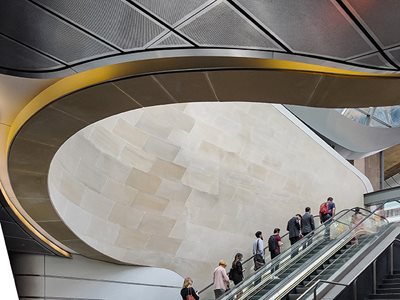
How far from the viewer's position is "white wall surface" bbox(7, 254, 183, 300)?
50.0ft

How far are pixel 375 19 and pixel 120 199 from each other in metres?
10.2

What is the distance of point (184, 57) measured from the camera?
18.6 ft

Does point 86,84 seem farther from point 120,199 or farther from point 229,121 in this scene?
point 229,121

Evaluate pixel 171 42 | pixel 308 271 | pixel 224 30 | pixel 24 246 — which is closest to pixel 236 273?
pixel 308 271

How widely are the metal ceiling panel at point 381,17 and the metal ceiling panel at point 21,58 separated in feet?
10.3

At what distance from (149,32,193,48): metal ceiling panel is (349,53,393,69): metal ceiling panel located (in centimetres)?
178

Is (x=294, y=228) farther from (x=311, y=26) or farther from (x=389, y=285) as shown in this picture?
(x=311, y=26)

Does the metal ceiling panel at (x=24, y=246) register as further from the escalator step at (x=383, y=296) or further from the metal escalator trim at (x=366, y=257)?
the escalator step at (x=383, y=296)

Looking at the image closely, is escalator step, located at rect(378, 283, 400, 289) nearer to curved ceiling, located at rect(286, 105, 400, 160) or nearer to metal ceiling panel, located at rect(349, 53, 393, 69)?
metal ceiling panel, located at rect(349, 53, 393, 69)

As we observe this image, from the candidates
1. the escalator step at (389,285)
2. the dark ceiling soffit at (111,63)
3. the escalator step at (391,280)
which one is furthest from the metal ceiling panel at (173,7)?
the escalator step at (391,280)

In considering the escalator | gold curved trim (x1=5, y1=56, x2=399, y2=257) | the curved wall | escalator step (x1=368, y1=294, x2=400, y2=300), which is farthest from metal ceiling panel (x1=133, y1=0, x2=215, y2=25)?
escalator step (x1=368, y1=294, x2=400, y2=300)

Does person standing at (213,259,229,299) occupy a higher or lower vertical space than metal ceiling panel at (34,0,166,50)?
lower

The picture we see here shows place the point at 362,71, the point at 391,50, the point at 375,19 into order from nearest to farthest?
the point at 375,19 → the point at 391,50 → the point at 362,71

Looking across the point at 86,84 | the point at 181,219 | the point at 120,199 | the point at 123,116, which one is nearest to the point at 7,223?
the point at 120,199
